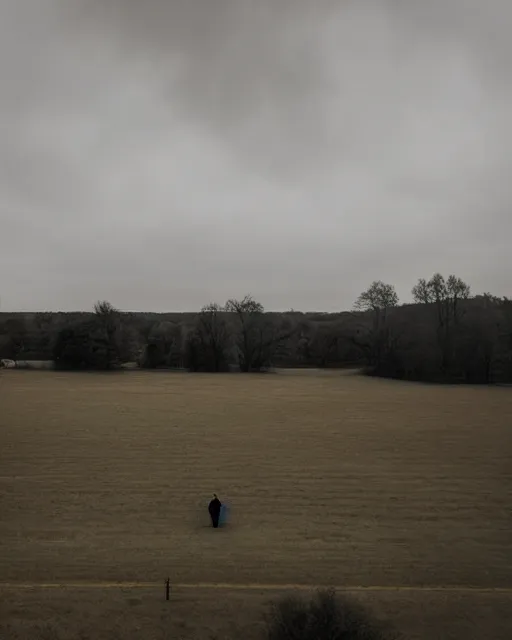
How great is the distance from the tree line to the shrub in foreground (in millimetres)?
61913

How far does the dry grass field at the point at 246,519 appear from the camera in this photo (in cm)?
1010

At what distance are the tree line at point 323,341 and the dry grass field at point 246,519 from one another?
35244 mm

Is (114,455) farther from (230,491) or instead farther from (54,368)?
(54,368)

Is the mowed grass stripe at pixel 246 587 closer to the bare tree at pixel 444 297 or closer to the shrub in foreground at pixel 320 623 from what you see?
the shrub in foreground at pixel 320 623

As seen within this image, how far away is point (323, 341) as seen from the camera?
9500cm

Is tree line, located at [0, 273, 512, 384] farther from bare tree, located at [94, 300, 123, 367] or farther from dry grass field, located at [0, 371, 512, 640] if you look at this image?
dry grass field, located at [0, 371, 512, 640]

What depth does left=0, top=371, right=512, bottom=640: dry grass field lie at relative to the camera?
10102 millimetres

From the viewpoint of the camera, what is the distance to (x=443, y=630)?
9422 millimetres

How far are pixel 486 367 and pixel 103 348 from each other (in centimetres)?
5417

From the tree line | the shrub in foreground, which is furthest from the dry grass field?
the tree line

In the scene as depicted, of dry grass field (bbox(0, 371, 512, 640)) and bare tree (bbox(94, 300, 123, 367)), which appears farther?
bare tree (bbox(94, 300, 123, 367))

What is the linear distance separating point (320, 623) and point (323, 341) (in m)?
88.1

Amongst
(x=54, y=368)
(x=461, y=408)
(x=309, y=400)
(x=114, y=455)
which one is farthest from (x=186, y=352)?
(x=114, y=455)

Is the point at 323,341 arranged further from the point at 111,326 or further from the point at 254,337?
the point at 111,326
